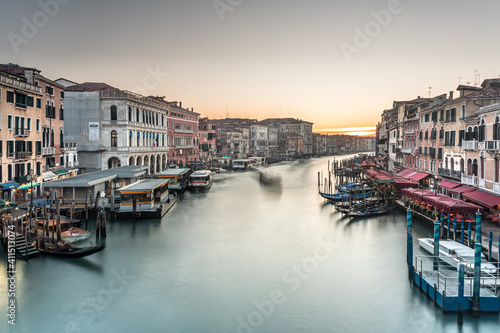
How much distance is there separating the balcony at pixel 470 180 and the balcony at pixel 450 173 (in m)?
0.99

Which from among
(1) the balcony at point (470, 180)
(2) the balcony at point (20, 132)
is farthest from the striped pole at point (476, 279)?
(2) the balcony at point (20, 132)

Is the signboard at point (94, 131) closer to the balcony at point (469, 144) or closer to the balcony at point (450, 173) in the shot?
the balcony at point (450, 173)

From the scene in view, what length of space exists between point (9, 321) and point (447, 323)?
10.3 m

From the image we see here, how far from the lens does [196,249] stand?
15188mm

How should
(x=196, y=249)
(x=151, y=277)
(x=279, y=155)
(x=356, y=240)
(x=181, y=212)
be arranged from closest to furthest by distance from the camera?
(x=151, y=277)
(x=196, y=249)
(x=356, y=240)
(x=181, y=212)
(x=279, y=155)

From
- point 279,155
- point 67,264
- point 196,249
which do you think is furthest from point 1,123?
point 279,155

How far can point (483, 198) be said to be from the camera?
15.9m

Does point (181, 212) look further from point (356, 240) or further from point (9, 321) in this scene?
Answer: point (9, 321)

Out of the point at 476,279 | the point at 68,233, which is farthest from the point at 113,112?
the point at 476,279

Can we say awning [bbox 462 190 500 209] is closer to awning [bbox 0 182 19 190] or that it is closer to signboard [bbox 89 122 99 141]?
awning [bbox 0 182 19 190]

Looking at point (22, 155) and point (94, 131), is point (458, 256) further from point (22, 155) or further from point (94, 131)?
point (94, 131)

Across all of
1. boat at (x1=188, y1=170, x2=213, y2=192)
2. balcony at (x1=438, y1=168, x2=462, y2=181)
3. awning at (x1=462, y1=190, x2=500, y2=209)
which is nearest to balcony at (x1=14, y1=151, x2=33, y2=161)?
boat at (x1=188, y1=170, x2=213, y2=192)

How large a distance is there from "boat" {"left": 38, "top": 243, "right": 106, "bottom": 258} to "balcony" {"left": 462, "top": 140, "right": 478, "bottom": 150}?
660 inches

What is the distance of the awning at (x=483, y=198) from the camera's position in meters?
15.0
